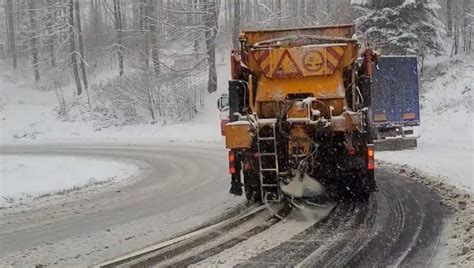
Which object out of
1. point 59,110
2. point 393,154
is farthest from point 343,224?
point 59,110

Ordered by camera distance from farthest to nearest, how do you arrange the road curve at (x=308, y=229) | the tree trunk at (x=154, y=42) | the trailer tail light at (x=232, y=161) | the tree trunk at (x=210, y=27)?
the tree trunk at (x=154, y=42), the tree trunk at (x=210, y=27), the trailer tail light at (x=232, y=161), the road curve at (x=308, y=229)

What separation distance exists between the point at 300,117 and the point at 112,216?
11.1 feet

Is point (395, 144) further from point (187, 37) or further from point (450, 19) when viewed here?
point (450, 19)

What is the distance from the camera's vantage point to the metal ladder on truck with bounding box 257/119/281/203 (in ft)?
27.1

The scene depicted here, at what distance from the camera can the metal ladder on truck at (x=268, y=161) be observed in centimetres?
826

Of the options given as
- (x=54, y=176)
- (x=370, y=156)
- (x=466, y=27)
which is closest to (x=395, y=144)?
(x=370, y=156)

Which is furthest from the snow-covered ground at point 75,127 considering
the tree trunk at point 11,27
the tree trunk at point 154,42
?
the tree trunk at point 11,27

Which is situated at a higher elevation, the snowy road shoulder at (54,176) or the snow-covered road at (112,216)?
the snowy road shoulder at (54,176)

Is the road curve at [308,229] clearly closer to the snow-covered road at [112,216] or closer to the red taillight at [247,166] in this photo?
the snow-covered road at [112,216]

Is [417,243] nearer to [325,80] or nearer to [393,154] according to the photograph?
[325,80]

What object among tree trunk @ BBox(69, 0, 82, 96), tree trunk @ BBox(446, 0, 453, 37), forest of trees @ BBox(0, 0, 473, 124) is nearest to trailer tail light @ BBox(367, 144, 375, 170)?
forest of trees @ BBox(0, 0, 473, 124)

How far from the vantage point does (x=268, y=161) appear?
8.32 meters

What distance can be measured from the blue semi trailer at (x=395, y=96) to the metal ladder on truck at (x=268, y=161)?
9.41 meters

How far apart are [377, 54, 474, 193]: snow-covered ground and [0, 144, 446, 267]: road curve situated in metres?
1.27
